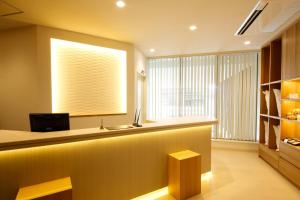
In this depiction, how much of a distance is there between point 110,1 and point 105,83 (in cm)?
207

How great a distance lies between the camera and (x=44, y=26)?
323 centimetres

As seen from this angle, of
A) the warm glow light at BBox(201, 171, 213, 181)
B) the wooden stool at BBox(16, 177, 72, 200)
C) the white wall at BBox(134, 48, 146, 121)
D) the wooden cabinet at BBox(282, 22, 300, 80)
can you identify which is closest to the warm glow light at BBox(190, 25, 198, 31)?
the wooden cabinet at BBox(282, 22, 300, 80)

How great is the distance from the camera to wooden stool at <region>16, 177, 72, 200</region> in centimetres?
Answer: 145

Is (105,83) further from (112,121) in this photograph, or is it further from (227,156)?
(227,156)

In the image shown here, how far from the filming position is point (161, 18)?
2.89 m

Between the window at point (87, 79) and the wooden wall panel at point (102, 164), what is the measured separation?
6.63ft

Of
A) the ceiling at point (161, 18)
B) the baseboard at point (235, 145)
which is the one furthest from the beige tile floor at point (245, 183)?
the ceiling at point (161, 18)

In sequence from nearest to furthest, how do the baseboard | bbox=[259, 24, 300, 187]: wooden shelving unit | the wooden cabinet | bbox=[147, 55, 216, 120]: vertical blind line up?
1. the wooden cabinet
2. bbox=[259, 24, 300, 187]: wooden shelving unit
3. the baseboard
4. bbox=[147, 55, 216, 120]: vertical blind

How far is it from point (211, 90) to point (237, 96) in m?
0.75

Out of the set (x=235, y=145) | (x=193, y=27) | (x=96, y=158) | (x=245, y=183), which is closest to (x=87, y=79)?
(x=96, y=158)

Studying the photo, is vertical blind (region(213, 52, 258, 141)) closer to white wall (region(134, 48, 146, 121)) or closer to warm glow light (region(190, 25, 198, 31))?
warm glow light (region(190, 25, 198, 31))

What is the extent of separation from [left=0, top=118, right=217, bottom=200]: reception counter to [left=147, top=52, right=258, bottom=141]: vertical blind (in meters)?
2.51

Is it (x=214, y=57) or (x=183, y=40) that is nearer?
(x=183, y=40)

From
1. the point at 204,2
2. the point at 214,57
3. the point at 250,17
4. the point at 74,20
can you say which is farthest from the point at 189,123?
the point at 214,57
